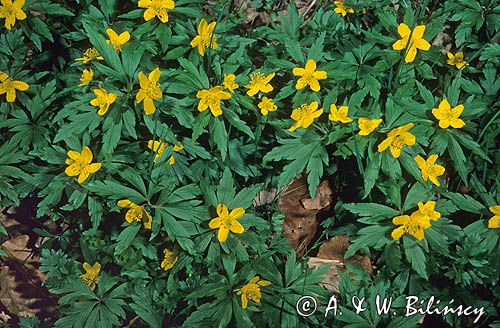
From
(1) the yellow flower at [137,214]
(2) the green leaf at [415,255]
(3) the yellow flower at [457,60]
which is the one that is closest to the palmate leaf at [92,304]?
(1) the yellow flower at [137,214]

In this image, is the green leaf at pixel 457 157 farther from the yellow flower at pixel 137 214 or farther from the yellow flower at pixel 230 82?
the yellow flower at pixel 137 214

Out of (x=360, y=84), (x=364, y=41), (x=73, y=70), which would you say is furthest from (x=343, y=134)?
(x=73, y=70)

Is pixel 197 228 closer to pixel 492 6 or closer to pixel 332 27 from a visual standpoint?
pixel 332 27

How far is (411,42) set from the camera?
2389 millimetres

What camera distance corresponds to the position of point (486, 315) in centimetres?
228

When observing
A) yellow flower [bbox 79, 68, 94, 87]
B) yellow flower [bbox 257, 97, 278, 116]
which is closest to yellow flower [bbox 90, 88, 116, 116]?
yellow flower [bbox 79, 68, 94, 87]

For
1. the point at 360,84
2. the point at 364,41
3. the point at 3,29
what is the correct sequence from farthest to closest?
1. the point at 3,29
2. the point at 364,41
3. the point at 360,84

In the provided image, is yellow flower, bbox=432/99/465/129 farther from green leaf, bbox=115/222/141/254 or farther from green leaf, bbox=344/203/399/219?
green leaf, bbox=115/222/141/254

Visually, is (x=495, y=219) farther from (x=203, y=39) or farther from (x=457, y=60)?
(x=203, y=39)

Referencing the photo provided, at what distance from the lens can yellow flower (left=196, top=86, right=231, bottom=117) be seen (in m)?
2.21

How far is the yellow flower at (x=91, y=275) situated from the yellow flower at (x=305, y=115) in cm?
103

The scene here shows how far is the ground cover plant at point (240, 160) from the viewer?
220cm

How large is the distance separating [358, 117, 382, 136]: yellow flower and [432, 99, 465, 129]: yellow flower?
27 cm

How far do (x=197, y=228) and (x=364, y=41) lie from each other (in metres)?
1.17
